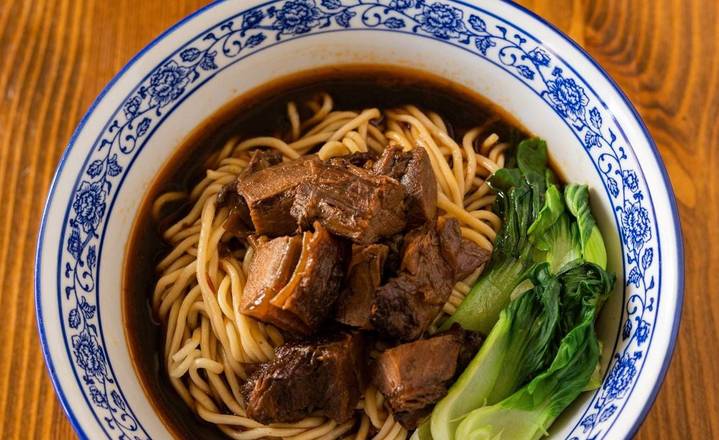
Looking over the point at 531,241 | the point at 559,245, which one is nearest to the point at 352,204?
the point at 531,241

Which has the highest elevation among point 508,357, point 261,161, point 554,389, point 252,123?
point 252,123

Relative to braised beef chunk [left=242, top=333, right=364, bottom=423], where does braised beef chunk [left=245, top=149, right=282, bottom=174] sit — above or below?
above

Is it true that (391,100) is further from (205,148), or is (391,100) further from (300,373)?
(300,373)

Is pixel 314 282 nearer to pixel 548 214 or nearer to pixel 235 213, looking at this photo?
pixel 235 213

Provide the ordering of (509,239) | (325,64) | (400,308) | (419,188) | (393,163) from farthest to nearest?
(325,64) → (509,239) → (393,163) → (419,188) → (400,308)

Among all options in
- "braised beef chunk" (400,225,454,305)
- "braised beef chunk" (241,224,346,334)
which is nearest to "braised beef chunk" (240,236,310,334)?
"braised beef chunk" (241,224,346,334)

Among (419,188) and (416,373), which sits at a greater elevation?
Result: (419,188)

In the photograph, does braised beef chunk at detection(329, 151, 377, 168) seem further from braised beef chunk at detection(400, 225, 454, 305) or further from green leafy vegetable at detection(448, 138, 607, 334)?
green leafy vegetable at detection(448, 138, 607, 334)

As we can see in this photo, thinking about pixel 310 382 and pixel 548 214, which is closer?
pixel 310 382
